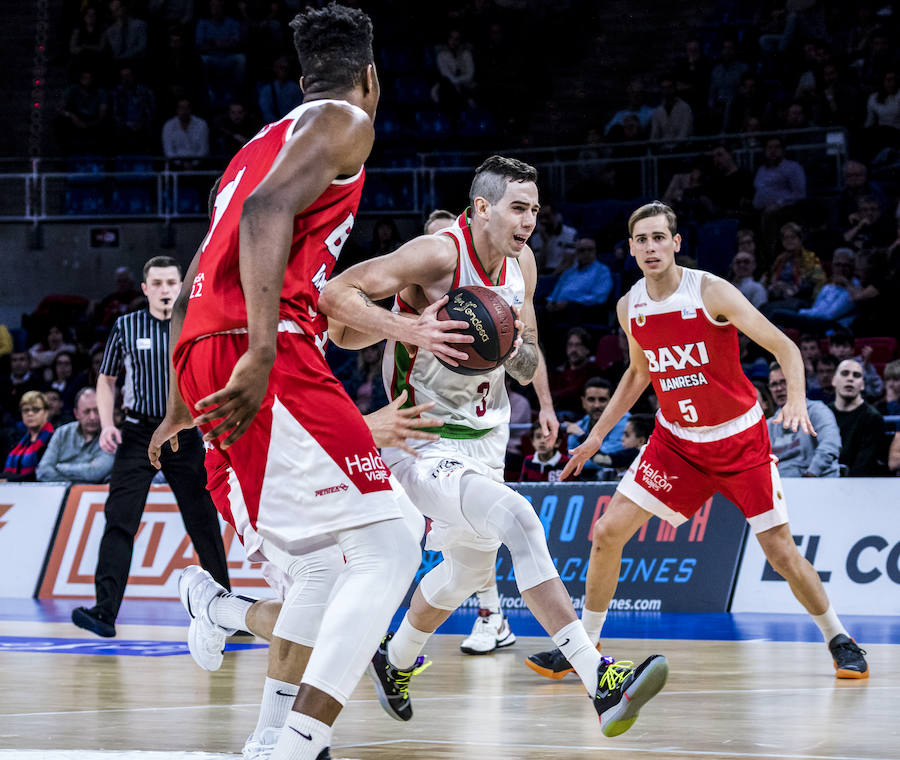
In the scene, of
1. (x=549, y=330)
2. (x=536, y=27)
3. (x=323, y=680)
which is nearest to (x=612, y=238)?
(x=549, y=330)

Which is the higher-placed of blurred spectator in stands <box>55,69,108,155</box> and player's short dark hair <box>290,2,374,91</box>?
blurred spectator in stands <box>55,69,108,155</box>

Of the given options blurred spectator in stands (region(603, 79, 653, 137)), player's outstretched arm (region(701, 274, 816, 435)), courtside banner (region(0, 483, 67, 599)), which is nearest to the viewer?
player's outstretched arm (region(701, 274, 816, 435))

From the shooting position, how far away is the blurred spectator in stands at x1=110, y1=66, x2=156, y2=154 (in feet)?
53.1

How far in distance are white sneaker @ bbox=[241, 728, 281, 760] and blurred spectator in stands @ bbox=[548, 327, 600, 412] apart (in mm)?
8212

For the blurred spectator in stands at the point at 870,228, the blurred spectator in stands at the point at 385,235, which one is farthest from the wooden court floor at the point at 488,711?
the blurred spectator in stands at the point at 385,235

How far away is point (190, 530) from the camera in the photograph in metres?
6.98

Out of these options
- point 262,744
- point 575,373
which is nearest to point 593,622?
point 262,744

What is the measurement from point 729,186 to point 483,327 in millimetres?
9516

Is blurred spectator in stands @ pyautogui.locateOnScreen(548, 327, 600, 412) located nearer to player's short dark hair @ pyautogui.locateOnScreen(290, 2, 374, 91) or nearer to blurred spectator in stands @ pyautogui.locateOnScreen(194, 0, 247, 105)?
blurred spectator in stands @ pyautogui.locateOnScreen(194, 0, 247, 105)

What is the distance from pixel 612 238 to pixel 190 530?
7712 millimetres

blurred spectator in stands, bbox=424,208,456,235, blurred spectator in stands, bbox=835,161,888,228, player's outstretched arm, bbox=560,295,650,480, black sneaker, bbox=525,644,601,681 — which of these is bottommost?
black sneaker, bbox=525,644,601,681

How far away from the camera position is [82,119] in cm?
1630

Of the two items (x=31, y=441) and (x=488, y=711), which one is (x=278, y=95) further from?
(x=488, y=711)

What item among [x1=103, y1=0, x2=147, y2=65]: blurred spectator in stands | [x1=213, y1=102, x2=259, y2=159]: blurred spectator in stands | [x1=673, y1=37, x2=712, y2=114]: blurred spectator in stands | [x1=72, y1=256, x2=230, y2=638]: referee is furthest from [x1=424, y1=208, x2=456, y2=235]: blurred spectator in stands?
[x1=103, y1=0, x2=147, y2=65]: blurred spectator in stands
